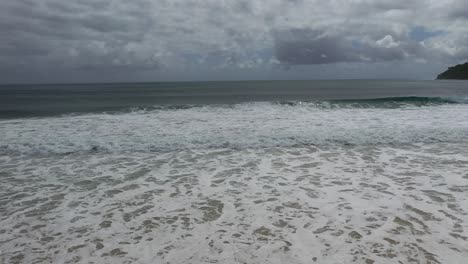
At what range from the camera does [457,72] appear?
171 m

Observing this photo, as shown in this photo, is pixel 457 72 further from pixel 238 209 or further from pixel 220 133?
pixel 238 209

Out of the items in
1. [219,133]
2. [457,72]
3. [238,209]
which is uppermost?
[457,72]

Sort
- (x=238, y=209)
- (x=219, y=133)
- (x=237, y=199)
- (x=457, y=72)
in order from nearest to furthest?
(x=238, y=209)
(x=237, y=199)
(x=219, y=133)
(x=457, y=72)

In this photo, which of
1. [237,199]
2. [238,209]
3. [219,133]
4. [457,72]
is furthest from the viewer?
[457,72]

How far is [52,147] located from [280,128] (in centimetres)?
903

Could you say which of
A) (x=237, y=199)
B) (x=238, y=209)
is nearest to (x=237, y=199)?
(x=237, y=199)

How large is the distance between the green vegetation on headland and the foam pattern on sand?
193410 mm

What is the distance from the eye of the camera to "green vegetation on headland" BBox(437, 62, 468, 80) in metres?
164

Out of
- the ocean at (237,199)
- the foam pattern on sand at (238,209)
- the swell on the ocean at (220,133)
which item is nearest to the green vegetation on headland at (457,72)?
the swell on the ocean at (220,133)

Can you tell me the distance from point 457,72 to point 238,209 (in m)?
207

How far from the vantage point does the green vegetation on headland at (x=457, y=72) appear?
16375 cm

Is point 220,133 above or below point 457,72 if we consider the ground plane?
below

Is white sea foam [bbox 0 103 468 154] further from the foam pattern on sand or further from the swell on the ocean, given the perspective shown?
the foam pattern on sand

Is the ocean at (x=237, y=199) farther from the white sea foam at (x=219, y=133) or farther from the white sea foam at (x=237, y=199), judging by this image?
the white sea foam at (x=219, y=133)
